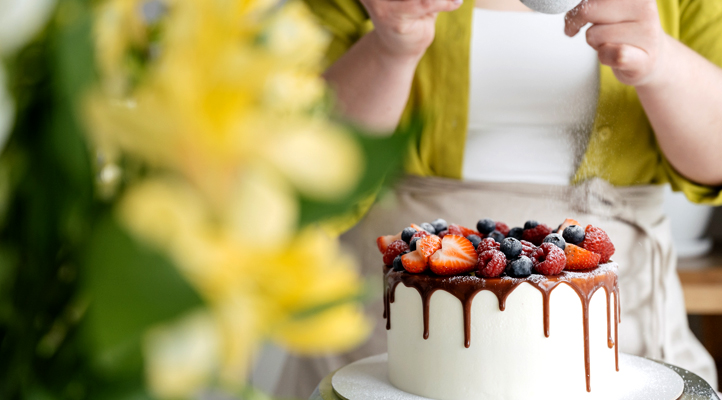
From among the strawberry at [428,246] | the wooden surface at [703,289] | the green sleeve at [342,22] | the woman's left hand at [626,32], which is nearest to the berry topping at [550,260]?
the strawberry at [428,246]

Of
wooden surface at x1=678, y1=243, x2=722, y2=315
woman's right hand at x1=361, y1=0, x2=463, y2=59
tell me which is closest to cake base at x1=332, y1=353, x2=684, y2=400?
woman's right hand at x1=361, y1=0, x2=463, y2=59

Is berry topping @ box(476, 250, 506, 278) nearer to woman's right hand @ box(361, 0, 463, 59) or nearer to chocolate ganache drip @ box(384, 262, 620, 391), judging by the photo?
chocolate ganache drip @ box(384, 262, 620, 391)

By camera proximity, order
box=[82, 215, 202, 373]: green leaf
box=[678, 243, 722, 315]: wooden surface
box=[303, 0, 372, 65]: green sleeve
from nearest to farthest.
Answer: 1. box=[82, 215, 202, 373]: green leaf
2. box=[303, 0, 372, 65]: green sleeve
3. box=[678, 243, 722, 315]: wooden surface

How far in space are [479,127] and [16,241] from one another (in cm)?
94

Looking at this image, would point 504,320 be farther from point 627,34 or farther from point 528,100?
point 528,100

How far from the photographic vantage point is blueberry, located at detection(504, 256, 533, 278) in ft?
2.13

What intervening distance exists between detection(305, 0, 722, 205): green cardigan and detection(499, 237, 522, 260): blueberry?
1.15 ft

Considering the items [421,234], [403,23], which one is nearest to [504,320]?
[421,234]

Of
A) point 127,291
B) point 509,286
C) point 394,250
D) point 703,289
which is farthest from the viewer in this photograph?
point 703,289

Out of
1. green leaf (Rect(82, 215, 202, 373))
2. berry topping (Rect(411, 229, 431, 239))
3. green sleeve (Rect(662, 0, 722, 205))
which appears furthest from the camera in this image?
green sleeve (Rect(662, 0, 722, 205))

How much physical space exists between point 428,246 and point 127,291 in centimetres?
59

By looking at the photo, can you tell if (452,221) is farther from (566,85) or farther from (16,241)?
(16,241)

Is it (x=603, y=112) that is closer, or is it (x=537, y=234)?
(x=537, y=234)

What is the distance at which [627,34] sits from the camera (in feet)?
2.47
